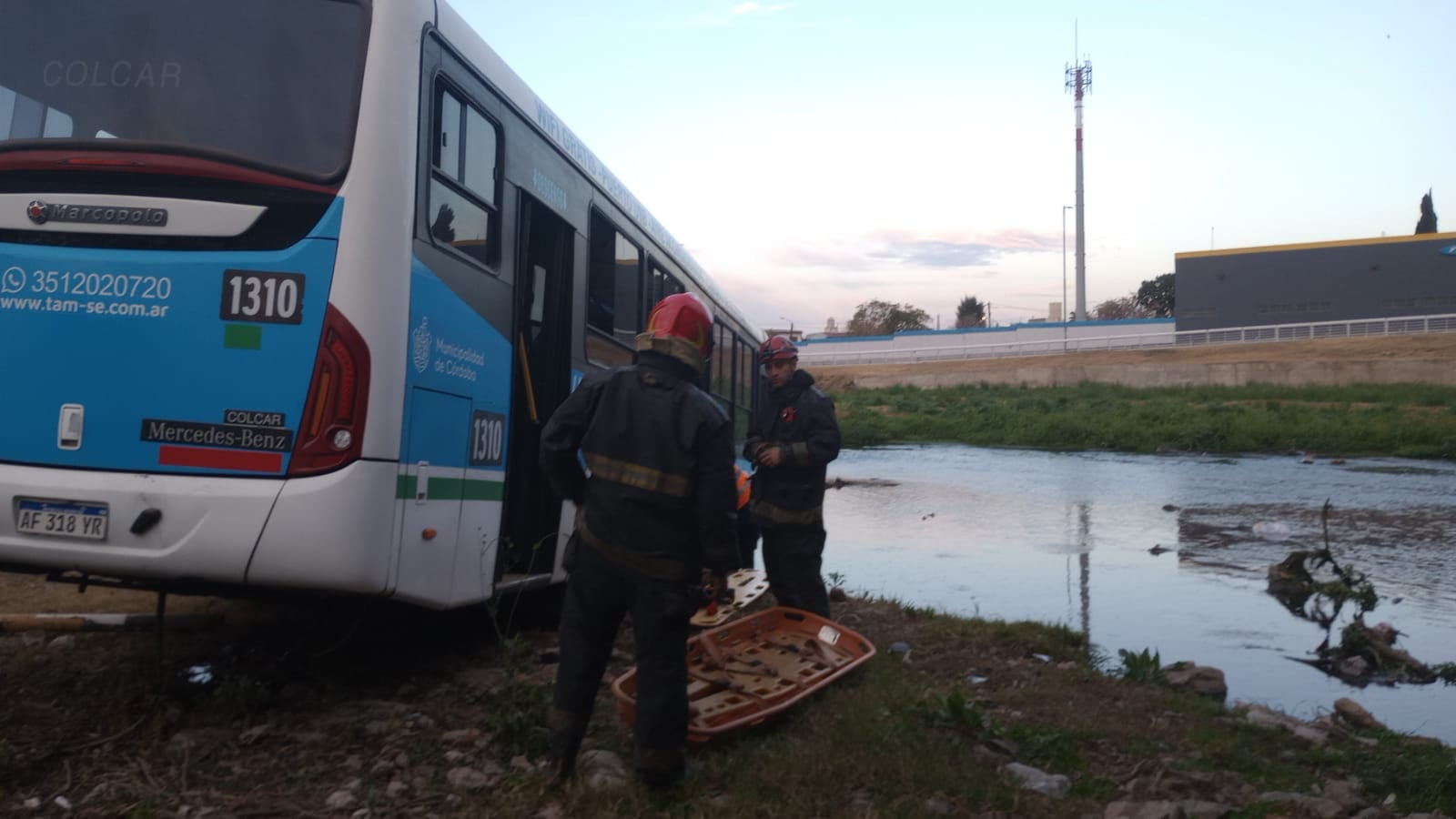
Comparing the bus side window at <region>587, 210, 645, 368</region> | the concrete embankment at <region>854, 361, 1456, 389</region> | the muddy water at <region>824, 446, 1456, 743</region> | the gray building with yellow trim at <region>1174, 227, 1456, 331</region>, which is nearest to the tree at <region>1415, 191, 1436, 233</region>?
the gray building with yellow trim at <region>1174, 227, 1456, 331</region>

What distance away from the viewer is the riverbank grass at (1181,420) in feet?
95.4

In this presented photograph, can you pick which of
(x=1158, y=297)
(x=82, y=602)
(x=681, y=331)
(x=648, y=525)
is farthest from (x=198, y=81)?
(x=1158, y=297)

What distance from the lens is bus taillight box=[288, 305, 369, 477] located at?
4.58 m

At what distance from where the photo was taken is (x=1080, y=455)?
2831cm

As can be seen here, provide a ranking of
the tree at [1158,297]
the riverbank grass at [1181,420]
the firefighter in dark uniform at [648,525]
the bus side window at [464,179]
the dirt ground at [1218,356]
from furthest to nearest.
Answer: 1. the tree at [1158,297]
2. the dirt ground at [1218,356]
3. the riverbank grass at [1181,420]
4. the bus side window at [464,179]
5. the firefighter in dark uniform at [648,525]

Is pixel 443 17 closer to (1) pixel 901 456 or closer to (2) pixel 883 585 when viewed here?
(2) pixel 883 585

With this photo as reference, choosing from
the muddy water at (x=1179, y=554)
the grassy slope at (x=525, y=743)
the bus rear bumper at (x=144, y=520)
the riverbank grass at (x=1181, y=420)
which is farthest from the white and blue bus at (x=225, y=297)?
the riverbank grass at (x=1181, y=420)

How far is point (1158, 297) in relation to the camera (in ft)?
324

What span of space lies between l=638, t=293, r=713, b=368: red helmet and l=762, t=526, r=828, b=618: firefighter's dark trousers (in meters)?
2.61

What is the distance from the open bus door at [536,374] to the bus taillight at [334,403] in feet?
5.56

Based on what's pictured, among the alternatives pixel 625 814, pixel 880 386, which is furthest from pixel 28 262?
pixel 880 386

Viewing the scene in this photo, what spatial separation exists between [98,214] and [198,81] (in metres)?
0.65

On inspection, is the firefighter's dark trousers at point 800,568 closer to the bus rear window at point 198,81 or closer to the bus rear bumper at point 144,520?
the bus rear bumper at point 144,520

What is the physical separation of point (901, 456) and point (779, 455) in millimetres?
21890
